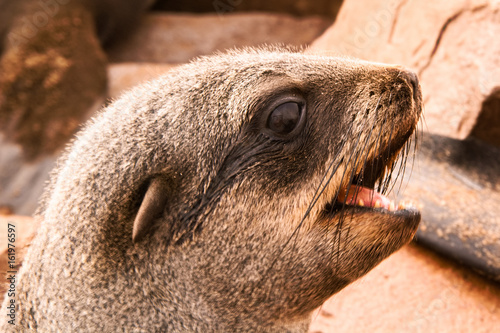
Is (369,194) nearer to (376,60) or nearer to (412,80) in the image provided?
(412,80)

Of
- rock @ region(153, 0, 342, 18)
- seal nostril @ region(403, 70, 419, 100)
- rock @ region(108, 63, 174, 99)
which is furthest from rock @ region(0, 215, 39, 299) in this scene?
rock @ region(153, 0, 342, 18)

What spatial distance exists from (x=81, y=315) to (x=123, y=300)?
0.18 meters

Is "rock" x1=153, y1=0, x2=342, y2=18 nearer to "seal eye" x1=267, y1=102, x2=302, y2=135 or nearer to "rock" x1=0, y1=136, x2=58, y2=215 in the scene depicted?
"rock" x1=0, y1=136, x2=58, y2=215

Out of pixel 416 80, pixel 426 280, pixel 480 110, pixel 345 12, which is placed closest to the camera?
pixel 416 80

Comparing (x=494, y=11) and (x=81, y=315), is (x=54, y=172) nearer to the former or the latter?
(x=81, y=315)

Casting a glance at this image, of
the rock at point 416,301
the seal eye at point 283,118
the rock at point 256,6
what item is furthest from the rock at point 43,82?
the seal eye at point 283,118

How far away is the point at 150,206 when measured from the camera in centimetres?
209

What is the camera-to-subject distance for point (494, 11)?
4324 mm

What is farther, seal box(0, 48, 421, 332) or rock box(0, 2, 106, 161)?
rock box(0, 2, 106, 161)

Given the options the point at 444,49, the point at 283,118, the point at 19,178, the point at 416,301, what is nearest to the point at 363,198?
the point at 283,118

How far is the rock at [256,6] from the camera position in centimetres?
826

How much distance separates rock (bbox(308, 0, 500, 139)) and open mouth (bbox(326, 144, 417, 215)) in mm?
1728

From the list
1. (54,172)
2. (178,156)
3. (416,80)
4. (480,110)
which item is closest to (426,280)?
(480,110)

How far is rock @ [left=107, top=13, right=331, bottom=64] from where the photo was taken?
25.6 feet
